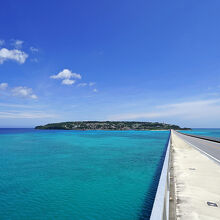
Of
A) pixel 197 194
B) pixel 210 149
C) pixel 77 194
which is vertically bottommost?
pixel 77 194

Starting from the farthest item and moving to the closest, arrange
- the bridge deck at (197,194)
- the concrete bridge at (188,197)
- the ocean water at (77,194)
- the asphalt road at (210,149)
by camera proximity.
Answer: the asphalt road at (210,149) < the ocean water at (77,194) < the bridge deck at (197,194) < the concrete bridge at (188,197)

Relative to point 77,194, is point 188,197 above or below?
above

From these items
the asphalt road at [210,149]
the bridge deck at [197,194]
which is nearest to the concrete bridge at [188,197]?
the bridge deck at [197,194]

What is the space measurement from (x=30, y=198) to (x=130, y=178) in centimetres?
634

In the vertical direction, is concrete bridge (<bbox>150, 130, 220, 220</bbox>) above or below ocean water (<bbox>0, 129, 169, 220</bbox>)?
above

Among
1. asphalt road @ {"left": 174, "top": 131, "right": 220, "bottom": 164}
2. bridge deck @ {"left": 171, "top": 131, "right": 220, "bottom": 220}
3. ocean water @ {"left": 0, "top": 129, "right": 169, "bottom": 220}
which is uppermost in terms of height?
bridge deck @ {"left": 171, "top": 131, "right": 220, "bottom": 220}

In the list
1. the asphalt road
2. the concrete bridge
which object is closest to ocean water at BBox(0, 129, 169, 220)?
the concrete bridge

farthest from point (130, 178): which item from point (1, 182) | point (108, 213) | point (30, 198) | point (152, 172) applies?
point (1, 182)

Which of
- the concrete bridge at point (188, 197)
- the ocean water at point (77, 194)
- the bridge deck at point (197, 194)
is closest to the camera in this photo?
the concrete bridge at point (188, 197)

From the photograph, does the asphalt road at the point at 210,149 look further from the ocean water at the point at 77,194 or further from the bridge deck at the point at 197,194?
the ocean water at the point at 77,194

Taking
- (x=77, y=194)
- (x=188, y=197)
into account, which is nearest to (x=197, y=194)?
(x=188, y=197)

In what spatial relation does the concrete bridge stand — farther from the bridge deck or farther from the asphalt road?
the asphalt road

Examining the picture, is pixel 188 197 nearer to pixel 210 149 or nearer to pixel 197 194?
pixel 197 194

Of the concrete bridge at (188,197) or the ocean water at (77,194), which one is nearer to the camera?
the concrete bridge at (188,197)
